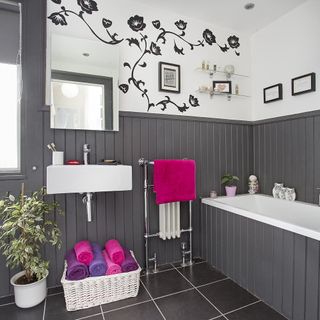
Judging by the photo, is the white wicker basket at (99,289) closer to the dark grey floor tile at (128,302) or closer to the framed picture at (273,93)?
the dark grey floor tile at (128,302)

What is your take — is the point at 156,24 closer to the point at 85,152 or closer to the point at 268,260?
the point at 85,152

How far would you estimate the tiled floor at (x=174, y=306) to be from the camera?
149 cm

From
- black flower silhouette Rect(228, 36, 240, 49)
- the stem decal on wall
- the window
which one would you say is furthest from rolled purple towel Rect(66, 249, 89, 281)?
black flower silhouette Rect(228, 36, 240, 49)

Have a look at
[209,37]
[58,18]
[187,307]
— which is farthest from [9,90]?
[187,307]

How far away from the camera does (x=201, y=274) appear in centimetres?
202

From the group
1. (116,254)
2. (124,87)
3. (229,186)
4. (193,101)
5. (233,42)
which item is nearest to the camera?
(116,254)

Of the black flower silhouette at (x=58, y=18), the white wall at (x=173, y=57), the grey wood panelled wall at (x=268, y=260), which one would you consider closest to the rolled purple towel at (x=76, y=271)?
the grey wood panelled wall at (x=268, y=260)

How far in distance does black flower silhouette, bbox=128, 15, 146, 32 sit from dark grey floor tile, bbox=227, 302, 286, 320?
246 cm

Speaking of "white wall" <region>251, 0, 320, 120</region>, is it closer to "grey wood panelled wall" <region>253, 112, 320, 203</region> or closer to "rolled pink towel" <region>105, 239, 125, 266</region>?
"grey wood panelled wall" <region>253, 112, 320, 203</region>

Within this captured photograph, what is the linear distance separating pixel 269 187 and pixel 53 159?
2233mm

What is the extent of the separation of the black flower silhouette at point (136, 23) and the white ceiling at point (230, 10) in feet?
0.58

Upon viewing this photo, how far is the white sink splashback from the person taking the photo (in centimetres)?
150

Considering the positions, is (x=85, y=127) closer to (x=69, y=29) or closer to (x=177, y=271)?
(x=69, y=29)

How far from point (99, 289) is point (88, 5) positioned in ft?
7.58
